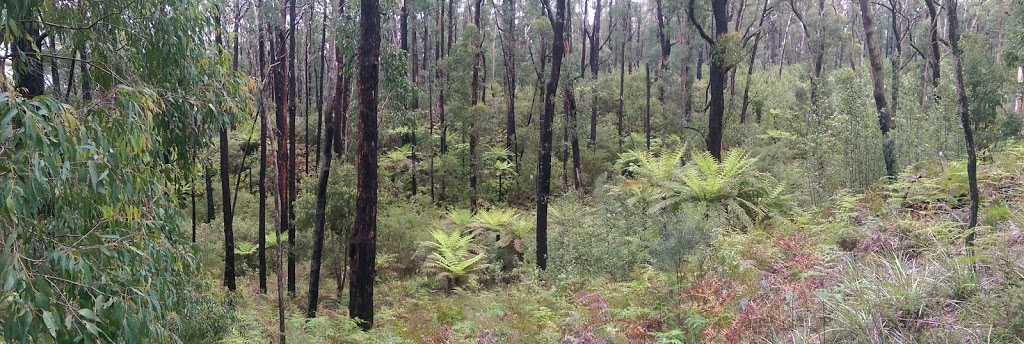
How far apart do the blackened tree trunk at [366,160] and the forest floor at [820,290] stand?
644mm

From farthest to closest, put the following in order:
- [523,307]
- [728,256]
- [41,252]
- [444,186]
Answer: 1. [444,186]
2. [523,307]
3. [728,256]
4. [41,252]

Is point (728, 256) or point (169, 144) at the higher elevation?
point (169, 144)

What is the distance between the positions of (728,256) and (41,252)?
680cm

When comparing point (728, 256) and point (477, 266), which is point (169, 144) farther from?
point (477, 266)

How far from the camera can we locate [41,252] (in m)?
3.83

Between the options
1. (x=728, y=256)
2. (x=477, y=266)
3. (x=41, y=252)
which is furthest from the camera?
(x=477, y=266)

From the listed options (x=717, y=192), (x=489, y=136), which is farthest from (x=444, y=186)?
(x=717, y=192)

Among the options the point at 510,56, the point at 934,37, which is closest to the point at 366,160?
the point at 510,56

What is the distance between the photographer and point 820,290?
17.1 ft

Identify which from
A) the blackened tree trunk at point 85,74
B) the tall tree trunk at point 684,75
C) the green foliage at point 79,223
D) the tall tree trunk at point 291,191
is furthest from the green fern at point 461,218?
the green foliage at point 79,223

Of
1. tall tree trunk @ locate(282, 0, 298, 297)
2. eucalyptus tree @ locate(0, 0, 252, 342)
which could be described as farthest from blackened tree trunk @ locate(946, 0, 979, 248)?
tall tree trunk @ locate(282, 0, 298, 297)

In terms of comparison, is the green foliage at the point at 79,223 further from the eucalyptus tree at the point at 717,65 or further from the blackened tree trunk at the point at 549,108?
the eucalyptus tree at the point at 717,65

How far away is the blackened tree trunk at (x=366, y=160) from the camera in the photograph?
31.3 feet

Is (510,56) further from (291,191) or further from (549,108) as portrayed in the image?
(549,108)
